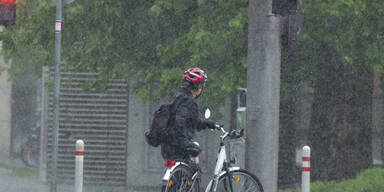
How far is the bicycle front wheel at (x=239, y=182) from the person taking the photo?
8672 mm

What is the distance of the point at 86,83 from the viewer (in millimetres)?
15219

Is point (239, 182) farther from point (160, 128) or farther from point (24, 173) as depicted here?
point (24, 173)

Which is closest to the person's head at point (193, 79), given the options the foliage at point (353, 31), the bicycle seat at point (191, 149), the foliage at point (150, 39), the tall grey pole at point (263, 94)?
the bicycle seat at point (191, 149)

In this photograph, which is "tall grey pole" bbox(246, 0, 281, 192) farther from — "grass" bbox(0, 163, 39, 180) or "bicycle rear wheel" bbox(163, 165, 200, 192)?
"grass" bbox(0, 163, 39, 180)

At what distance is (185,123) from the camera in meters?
8.43

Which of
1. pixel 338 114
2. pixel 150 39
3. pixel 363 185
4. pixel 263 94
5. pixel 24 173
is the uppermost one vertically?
pixel 150 39

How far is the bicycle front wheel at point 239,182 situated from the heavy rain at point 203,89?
11mm

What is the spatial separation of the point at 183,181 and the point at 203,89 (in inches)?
190

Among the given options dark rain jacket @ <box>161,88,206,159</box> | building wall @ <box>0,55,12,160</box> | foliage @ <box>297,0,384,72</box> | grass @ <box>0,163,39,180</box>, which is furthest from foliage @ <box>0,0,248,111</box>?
building wall @ <box>0,55,12,160</box>

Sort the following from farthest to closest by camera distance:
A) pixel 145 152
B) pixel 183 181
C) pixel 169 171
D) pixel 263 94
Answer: pixel 145 152 < pixel 263 94 < pixel 183 181 < pixel 169 171

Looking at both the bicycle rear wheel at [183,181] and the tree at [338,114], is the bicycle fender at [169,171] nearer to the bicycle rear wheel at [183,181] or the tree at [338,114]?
the bicycle rear wheel at [183,181]

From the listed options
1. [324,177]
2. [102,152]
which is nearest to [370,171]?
[324,177]

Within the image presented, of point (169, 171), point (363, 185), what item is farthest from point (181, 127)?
point (363, 185)

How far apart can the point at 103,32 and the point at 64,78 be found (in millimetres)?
3872
